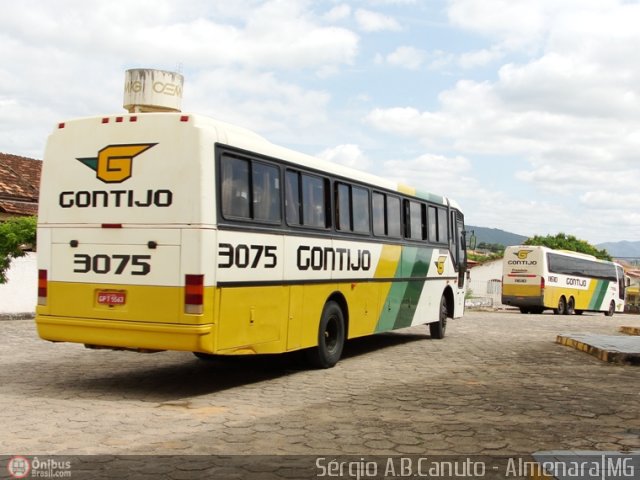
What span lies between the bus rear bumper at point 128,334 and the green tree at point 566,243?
85.3 m

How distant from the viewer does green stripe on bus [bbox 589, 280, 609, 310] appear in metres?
41.3

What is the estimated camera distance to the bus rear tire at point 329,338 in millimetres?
10930

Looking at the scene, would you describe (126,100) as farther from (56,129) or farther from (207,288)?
(207,288)

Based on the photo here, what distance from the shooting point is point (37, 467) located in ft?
17.7

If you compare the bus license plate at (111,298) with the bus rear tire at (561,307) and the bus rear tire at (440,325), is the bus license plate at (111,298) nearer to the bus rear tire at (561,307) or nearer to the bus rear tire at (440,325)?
the bus rear tire at (440,325)

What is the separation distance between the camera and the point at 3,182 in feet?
88.4

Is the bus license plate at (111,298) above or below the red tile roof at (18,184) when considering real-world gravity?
below

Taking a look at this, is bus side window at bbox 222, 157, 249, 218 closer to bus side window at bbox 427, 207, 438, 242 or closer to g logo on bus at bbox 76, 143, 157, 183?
g logo on bus at bbox 76, 143, 157, 183

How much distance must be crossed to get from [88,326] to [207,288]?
4.98 feet

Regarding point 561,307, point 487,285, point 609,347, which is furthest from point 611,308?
point 609,347

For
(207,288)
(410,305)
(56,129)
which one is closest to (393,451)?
(207,288)

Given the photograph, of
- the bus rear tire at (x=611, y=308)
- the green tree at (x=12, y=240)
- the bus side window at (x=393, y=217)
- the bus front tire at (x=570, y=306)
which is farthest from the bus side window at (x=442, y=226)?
the bus rear tire at (x=611, y=308)

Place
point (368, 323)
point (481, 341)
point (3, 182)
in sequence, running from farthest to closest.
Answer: point (3, 182)
point (481, 341)
point (368, 323)

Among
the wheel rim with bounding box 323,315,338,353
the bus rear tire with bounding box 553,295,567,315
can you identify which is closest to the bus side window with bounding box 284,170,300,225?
the wheel rim with bounding box 323,315,338,353
